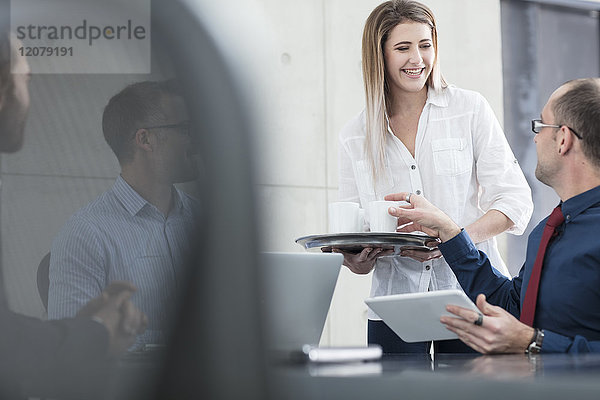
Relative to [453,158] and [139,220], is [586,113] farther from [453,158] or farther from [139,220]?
[139,220]

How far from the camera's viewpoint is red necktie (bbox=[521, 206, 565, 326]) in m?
1.50

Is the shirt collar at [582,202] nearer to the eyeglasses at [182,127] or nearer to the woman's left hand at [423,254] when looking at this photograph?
the woman's left hand at [423,254]

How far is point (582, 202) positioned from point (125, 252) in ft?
4.23

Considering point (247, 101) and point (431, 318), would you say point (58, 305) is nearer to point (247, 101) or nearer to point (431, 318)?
point (247, 101)

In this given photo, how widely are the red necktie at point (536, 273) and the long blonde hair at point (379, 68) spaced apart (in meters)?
0.65

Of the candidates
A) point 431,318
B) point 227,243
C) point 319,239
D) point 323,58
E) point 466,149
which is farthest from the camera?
point 323,58

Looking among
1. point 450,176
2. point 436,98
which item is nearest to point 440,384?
point 450,176

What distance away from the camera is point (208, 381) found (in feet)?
1.25

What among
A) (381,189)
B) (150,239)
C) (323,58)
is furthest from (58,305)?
(323,58)

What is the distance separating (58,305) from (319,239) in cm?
Result: 123

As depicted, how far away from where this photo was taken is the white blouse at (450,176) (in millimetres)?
2025

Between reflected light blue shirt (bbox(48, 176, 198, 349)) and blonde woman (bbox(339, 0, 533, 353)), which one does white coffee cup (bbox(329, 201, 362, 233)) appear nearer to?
blonde woman (bbox(339, 0, 533, 353))

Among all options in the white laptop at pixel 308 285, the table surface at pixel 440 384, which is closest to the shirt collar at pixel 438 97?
the white laptop at pixel 308 285

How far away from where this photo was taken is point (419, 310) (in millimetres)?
1146
